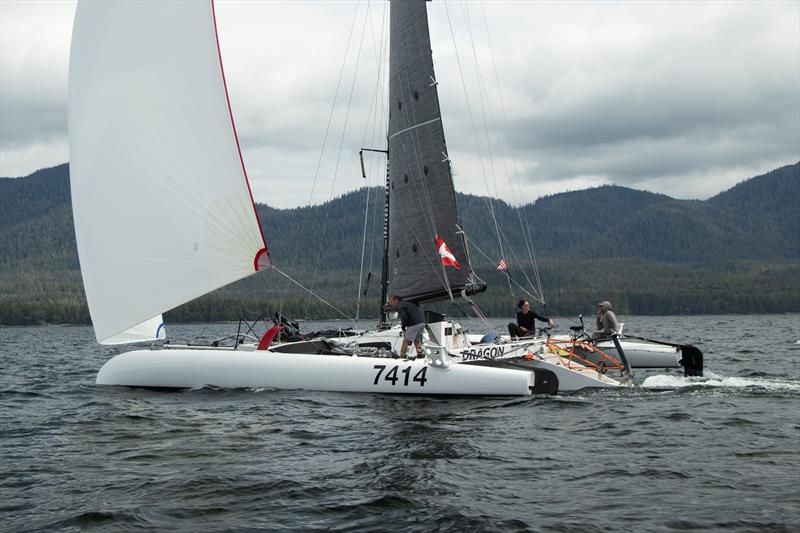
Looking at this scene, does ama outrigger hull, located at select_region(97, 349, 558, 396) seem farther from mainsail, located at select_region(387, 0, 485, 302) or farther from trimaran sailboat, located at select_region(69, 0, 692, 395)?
mainsail, located at select_region(387, 0, 485, 302)

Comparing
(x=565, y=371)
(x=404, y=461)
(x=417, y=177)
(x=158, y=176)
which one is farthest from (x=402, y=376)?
(x=417, y=177)

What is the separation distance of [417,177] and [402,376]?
25.6 feet

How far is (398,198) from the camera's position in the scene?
71.7 feet

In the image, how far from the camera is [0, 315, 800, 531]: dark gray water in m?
7.52

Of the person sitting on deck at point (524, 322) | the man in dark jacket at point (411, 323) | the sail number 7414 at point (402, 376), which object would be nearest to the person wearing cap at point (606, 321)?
the person sitting on deck at point (524, 322)

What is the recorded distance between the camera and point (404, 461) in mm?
9734

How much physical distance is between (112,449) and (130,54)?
22.9 ft

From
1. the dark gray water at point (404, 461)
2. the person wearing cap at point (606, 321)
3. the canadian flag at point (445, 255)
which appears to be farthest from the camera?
the canadian flag at point (445, 255)

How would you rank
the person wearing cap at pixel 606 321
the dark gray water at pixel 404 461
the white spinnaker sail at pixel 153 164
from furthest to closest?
the person wearing cap at pixel 606 321
the white spinnaker sail at pixel 153 164
the dark gray water at pixel 404 461

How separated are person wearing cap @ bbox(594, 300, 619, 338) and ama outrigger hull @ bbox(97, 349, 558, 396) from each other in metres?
3.55

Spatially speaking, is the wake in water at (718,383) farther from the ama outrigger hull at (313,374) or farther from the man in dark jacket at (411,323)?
the man in dark jacket at (411,323)

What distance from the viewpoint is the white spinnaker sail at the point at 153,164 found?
45.2 feet

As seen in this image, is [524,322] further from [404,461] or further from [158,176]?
[404,461]

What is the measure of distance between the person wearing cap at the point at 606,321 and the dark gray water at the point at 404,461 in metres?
2.83
